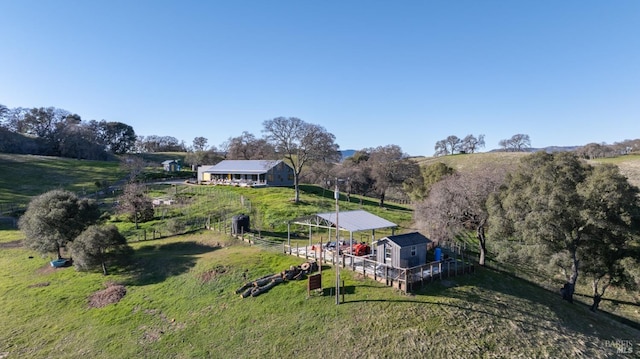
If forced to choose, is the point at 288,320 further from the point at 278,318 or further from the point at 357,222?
the point at 357,222

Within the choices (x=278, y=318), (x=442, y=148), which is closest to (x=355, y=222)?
(x=278, y=318)

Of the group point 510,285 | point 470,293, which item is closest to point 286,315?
point 470,293

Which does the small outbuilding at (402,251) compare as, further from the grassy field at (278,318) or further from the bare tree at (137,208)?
the bare tree at (137,208)

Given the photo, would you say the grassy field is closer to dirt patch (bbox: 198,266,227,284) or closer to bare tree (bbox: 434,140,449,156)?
dirt patch (bbox: 198,266,227,284)

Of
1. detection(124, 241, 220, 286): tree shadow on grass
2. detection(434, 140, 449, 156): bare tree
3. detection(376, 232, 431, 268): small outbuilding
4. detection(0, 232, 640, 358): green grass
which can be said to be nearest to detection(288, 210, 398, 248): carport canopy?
detection(376, 232, 431, 268): small outbuilding

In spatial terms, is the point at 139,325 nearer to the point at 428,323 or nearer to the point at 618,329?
the point at 428,323

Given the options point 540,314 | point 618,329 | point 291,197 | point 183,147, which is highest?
point 183,147
